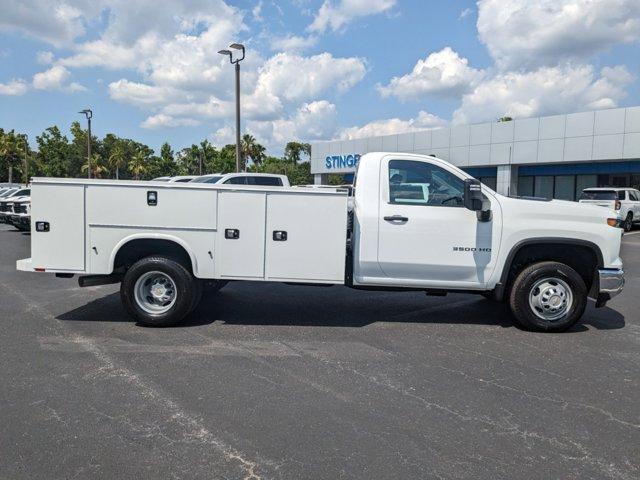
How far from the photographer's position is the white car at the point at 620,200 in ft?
71.6

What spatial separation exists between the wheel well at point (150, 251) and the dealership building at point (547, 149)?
18.5 meters

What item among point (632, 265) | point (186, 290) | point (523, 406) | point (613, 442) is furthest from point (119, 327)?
point (632, 265)

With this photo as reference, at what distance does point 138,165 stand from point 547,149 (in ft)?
230

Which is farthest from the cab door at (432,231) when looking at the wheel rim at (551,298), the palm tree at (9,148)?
the palm tree at (9,148)

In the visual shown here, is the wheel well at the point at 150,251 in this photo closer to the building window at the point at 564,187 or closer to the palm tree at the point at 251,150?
the building window at the point at 564,187

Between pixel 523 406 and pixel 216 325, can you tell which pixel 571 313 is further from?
pixel 216 325

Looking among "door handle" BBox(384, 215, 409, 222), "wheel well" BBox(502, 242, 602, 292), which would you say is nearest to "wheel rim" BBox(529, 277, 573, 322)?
"wheel well" BBox(502, 242, 602, 292)

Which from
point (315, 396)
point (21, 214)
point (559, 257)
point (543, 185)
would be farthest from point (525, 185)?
point (315, 396)

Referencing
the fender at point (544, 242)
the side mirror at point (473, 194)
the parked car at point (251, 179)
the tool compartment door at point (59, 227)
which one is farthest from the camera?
the parked car at point (251, 179)

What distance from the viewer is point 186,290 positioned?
6.50 metres

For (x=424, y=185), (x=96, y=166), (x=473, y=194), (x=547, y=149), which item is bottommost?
(x=473, y=194)

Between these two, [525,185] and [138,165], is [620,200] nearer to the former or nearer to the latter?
[525,185]

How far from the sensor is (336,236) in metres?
6.41

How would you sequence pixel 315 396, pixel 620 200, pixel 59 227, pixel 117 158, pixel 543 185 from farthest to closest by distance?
1. pixel 117 158
2. pixel 543 185
3. pixel 620 200
4. pixel 59 227
5. pixel 315 396
